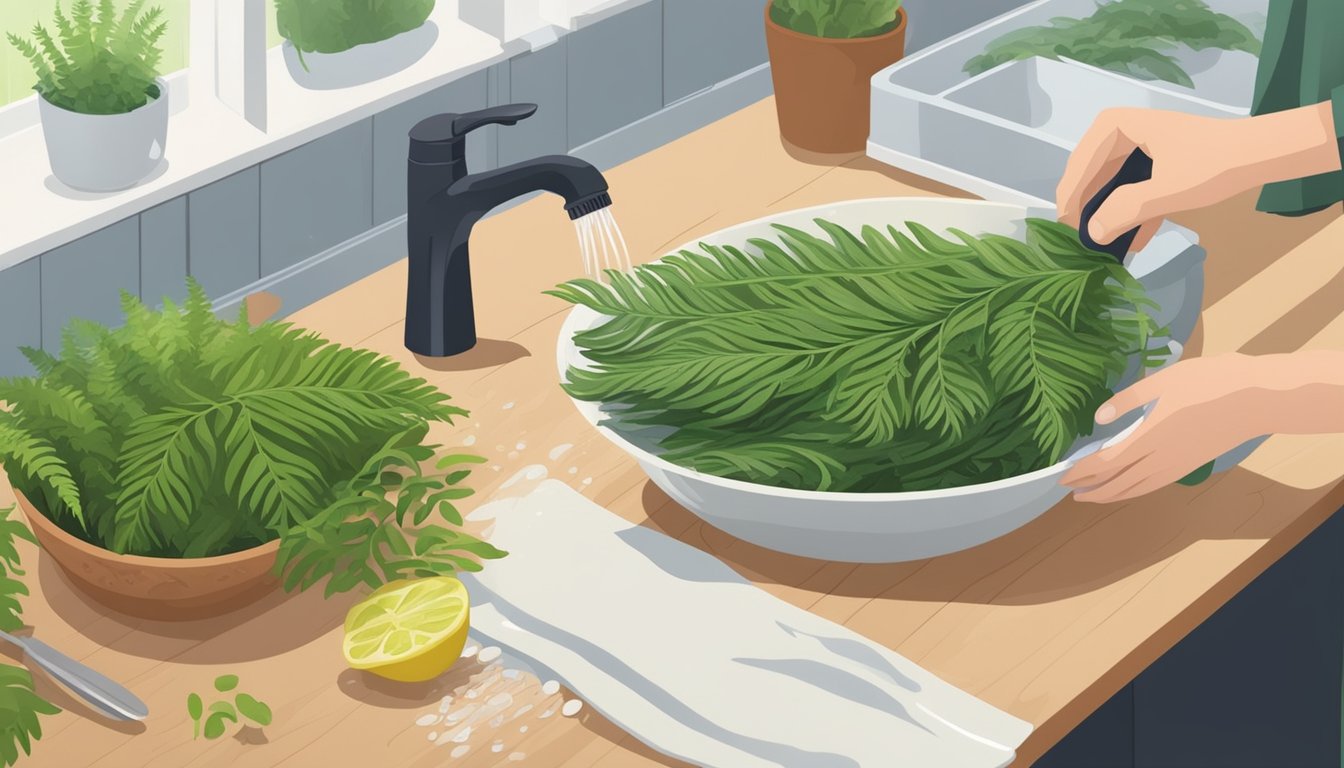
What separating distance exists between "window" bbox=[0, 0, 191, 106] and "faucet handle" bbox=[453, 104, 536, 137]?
0.38 meters

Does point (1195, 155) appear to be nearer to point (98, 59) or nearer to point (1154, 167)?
point (1154, 167)

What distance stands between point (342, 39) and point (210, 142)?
197 mm

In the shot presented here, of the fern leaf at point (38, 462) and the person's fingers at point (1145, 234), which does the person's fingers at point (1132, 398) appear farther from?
the fern leaf at point (38, 462)

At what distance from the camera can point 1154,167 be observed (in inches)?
57.1

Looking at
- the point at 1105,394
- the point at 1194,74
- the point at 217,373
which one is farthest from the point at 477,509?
the point at 1194,74

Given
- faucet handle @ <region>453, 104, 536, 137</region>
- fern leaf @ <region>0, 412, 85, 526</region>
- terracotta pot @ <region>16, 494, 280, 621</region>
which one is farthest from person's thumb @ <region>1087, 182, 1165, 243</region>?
fern leaf @ <region>0, 412, 85, 526</region>

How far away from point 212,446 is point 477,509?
0.25 metres

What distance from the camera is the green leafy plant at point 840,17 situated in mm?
1925

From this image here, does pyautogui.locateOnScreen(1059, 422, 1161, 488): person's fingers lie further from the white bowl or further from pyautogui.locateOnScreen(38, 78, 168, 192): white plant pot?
pyautogui.locateOnScreen(38, 78, 168, 192): white plant pot

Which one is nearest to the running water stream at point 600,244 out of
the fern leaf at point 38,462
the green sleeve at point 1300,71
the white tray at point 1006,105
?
the white tray at point 1006,105

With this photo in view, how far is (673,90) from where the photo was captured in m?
2.25

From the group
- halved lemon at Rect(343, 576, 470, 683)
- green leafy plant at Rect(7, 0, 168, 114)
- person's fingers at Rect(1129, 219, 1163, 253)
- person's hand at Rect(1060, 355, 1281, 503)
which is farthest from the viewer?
green leafy plant at Rect(7, 0, 168, 114)

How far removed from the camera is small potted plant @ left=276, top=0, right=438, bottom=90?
1.86 meters

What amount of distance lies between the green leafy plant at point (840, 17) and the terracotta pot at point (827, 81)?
0.02 meters
